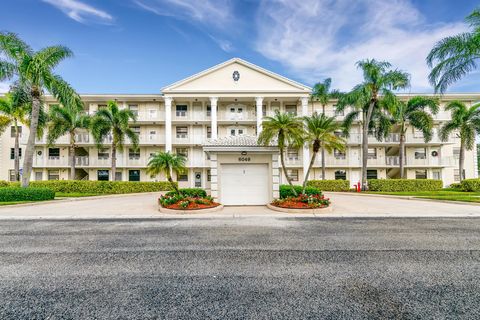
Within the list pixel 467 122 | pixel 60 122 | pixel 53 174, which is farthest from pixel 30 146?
pixel 467 122

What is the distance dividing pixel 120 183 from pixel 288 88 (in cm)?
2257

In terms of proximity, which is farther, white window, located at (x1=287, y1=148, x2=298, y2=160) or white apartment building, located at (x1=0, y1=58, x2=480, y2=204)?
white window, located at (x1=287, y1=148, x2=298, y2=160)

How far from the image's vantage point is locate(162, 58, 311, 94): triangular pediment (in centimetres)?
2762

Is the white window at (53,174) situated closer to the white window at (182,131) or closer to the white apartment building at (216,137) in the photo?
the white apartment building at (216,137)

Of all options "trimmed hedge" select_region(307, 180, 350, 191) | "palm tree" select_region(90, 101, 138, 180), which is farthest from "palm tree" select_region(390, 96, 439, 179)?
"palm tree" select_region(90, 101, 138, 180)

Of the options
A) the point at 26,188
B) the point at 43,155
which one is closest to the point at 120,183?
the point at 26,188

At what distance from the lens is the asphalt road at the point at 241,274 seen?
3.28 meters

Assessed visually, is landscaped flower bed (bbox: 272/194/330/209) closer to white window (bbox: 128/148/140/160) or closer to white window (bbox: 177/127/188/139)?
white window (bbox: 177/127/188/139)

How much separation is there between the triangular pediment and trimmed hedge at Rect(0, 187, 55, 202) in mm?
16270

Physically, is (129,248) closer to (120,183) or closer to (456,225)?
(456,225)

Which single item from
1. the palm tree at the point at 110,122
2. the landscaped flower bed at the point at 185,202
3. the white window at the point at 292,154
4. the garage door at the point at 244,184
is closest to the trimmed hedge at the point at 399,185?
the white window at the point at 292,154

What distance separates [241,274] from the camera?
4.47 m

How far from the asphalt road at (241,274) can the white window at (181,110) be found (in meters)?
23.4

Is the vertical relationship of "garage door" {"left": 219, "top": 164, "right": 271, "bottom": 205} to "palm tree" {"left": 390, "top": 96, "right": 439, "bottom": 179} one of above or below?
below
